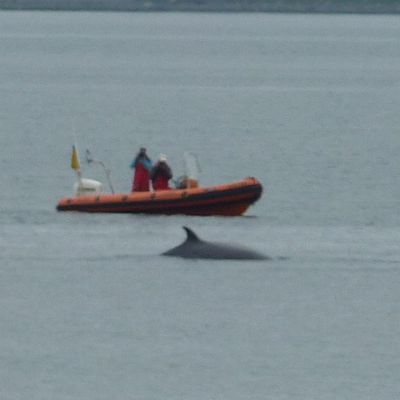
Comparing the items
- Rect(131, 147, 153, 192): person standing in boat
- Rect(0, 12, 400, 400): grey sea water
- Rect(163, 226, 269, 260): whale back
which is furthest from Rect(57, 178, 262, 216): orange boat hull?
Rect(163, 226, 269, 260): whale back

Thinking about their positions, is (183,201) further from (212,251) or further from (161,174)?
(212,251)

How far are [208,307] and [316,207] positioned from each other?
821 inches

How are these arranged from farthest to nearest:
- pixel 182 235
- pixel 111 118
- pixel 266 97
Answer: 1. pixel 266 97
2. pixel 111 118
3. pixel 182 235

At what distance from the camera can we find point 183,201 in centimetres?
5925

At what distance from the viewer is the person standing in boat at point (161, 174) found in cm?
5938

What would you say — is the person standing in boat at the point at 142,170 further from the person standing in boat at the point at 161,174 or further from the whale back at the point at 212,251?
the whale back at the point at 212,251

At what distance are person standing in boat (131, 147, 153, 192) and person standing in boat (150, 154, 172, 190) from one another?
47cm

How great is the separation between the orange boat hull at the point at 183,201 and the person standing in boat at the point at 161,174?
0.66 metres

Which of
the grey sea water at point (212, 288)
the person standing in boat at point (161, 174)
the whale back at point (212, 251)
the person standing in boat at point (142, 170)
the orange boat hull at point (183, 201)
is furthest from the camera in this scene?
the person standing in boat at point (142, 170)

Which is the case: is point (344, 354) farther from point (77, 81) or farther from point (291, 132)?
point (77, 81)

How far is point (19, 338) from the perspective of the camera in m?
41.6

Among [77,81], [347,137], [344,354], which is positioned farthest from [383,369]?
[77,81]

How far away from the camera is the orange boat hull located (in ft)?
194

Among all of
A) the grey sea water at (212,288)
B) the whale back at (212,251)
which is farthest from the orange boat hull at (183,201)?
the whale back at (212,251)
